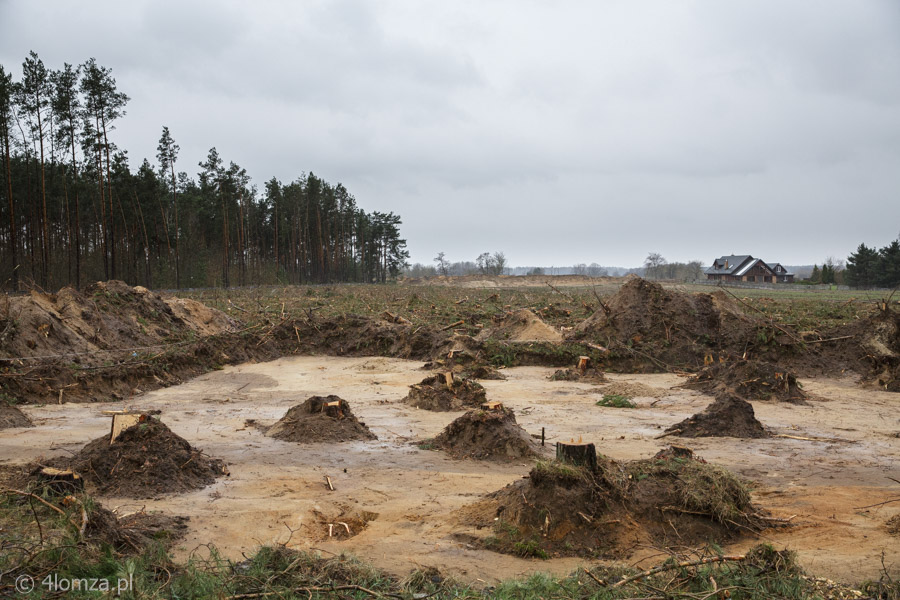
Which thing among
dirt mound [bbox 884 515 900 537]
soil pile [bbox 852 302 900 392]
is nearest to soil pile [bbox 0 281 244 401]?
dirt mound [bbox 884 515 900 537]

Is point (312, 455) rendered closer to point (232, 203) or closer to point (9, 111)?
point (9, 111)

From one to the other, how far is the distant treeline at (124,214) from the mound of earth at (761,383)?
18.1 m

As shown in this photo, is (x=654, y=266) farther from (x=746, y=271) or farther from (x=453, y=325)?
(x=453, y=325)

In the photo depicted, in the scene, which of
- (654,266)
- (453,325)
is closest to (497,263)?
(654,266)

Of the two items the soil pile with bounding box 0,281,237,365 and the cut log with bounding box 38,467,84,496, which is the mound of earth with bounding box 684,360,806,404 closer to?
the cut log with bounding box 38,467,84,496

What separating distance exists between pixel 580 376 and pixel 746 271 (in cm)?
8671

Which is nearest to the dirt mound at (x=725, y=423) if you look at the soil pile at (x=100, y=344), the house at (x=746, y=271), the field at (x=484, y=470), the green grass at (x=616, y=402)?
the field at (x=484, y=470)

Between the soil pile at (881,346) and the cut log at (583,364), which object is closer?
the soil pile at (881,346)

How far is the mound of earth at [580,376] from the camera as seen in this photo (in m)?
16.7

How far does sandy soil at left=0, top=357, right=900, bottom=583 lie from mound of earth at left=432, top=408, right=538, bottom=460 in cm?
34

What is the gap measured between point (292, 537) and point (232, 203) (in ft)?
219

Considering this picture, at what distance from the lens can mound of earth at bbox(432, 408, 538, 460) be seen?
9.18 metres

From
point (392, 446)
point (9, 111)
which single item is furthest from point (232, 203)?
point (392, 446)

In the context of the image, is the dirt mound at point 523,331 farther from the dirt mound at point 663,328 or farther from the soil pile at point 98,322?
the soil pile at point 98,322
